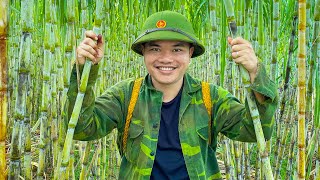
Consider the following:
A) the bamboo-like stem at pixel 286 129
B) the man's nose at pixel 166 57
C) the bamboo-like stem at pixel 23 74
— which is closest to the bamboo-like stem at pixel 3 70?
the bamboo-like stem at pixel 23 74

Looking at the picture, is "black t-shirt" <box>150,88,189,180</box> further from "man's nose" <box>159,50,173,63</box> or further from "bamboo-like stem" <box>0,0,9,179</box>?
"bamboo-like stem" <box>0,0,9,179</box>

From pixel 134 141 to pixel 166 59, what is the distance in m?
0.29

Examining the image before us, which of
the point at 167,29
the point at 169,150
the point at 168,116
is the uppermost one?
the point at 167,29

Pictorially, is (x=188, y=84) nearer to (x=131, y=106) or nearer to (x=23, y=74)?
(x=131, y=106)

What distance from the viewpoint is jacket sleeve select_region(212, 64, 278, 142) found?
1013mm

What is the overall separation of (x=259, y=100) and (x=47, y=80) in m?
0.76

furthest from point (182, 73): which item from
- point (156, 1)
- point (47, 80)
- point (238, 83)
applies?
point (156, 1)

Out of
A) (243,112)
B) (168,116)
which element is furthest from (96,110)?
(243,112)

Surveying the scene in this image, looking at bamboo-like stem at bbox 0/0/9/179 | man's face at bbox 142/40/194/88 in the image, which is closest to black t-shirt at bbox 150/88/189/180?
man's face at bbox 142/40/194/88

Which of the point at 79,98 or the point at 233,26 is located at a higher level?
the point at 233,26

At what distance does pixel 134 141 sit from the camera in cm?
132

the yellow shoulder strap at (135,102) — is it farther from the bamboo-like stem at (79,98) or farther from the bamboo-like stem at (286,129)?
the bamboo-like stem at (79,98)

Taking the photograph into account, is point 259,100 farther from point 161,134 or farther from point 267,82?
point 161,134

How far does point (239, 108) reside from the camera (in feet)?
4.13
